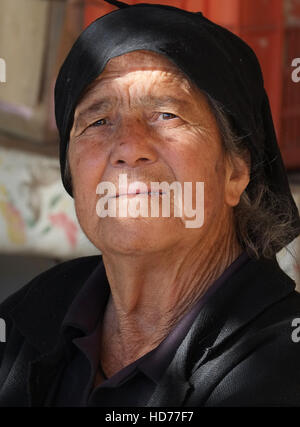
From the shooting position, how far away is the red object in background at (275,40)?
3.89 meters

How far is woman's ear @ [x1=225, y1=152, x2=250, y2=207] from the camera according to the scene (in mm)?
1914

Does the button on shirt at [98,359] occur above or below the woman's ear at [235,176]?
below

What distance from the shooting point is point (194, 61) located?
178cm

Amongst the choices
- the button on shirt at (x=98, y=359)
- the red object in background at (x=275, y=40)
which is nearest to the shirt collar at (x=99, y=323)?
the button on shirt at (x=98, y=359)

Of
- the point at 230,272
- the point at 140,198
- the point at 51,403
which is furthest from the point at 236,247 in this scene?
the point at 51,403

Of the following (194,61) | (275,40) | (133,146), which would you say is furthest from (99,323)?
(275,40)

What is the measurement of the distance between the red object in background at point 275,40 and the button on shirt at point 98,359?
7.22 ft

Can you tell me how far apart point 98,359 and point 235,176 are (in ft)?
1.91

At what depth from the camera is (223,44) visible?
184 cm

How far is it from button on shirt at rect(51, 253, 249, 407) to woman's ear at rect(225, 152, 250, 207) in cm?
15

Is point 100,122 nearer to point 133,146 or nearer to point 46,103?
point 133,146

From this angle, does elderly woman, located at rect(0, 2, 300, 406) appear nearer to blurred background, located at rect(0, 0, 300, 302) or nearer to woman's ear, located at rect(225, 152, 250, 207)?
woman's ear, located at rect(225, 152, 250, 207)

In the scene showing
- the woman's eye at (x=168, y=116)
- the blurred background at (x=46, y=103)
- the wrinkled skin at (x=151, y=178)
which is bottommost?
the blurred background at (x=46, y=103)

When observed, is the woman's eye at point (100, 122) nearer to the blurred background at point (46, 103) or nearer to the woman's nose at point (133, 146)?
the woman's nose at point (133, 146)
